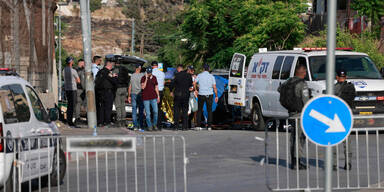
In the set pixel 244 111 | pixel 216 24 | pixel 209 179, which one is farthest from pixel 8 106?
pixel 216 24

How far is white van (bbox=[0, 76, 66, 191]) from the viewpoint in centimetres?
949

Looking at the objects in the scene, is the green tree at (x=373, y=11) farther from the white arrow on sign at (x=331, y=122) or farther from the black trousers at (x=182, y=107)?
the white arrow on sign at (x=331, y=122)

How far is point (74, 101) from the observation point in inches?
891

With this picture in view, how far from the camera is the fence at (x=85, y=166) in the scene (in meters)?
9.29

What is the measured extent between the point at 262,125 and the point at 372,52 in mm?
8900

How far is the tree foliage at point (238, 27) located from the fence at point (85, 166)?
33084 mm

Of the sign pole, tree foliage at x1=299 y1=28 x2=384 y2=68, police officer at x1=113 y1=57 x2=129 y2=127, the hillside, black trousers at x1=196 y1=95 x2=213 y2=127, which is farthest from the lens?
the hillside

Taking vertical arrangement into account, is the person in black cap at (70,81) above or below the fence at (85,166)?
above

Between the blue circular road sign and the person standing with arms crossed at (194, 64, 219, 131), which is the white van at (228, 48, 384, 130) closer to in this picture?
the person standing with arms crossed at (194, 64, 219, 131)

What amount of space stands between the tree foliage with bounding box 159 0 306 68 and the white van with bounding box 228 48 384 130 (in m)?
18.8

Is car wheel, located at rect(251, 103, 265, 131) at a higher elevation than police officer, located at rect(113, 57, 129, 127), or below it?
below

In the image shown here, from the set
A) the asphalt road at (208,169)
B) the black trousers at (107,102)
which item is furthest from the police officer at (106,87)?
the asphalt road at (208,169)

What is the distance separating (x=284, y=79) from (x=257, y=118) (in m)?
2.16

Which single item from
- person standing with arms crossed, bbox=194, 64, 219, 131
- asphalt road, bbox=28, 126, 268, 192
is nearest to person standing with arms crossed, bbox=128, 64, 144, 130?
person standing with arms crossed, bbox=194, 64, 219, 131
